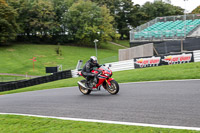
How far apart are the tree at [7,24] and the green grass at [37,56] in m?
3.29

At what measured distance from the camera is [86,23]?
65625 mm

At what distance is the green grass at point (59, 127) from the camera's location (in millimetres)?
4898

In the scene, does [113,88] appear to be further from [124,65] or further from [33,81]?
[33,81]

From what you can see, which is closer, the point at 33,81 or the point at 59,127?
the point at 59,127

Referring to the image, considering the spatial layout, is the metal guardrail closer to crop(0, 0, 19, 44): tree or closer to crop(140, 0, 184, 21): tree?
crop(0, 0, 19, 44): tree

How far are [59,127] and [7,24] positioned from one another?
55.4 metres

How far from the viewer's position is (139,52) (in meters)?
23.1

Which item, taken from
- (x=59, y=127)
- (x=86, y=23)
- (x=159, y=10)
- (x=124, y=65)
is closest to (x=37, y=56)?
(x=86, y=23)

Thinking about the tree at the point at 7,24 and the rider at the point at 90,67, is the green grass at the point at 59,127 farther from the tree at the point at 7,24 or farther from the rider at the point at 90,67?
the tree at the point at 7,24

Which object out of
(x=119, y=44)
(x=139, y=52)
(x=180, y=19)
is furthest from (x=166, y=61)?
(x=119, y=44)

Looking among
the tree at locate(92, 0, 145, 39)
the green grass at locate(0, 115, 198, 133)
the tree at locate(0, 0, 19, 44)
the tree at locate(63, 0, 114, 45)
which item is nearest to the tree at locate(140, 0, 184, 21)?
the tree at locate(92, 0, 145, 39)

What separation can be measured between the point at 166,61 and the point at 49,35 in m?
54.0

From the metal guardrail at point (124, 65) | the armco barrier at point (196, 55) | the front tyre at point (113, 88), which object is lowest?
the front tyre at point (113, 88)

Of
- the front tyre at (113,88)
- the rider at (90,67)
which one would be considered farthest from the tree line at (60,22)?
the front tyre at (113,88)
